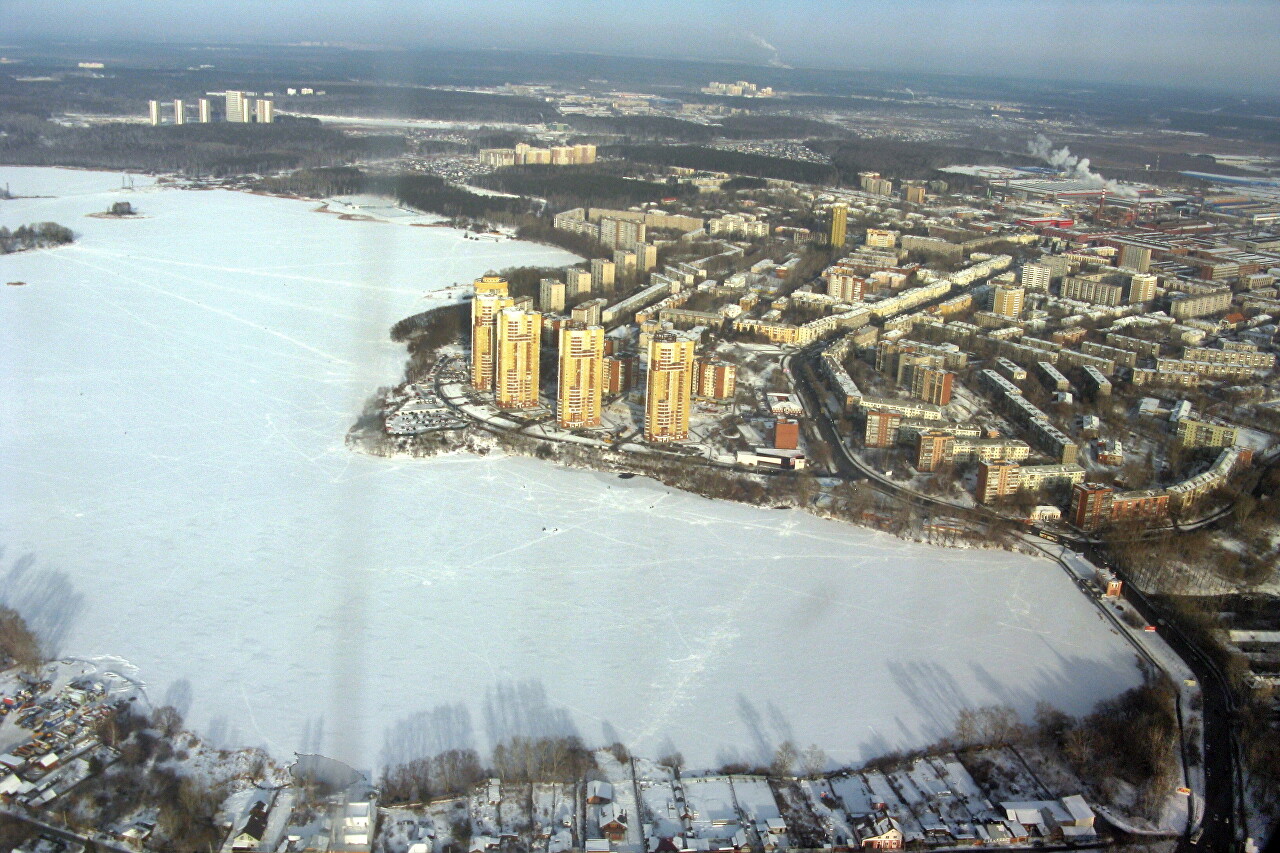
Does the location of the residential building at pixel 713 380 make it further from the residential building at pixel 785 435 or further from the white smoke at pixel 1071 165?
the white smoke at pixel 1071 165

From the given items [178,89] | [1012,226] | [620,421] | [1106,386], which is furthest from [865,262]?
[178,89]

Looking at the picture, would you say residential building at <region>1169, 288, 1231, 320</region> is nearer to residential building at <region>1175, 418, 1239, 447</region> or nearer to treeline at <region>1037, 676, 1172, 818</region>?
residential building at <region>1175, 418, 1239, 447</region>

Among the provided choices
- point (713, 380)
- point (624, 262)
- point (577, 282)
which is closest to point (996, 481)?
point (713, 380)

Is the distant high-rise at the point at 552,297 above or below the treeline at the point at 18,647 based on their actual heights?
above

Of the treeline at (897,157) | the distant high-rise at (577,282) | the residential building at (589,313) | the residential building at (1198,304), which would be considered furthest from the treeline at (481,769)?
the treeline at (897,157)

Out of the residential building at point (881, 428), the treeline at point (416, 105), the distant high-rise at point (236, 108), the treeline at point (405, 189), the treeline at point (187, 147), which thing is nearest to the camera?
the residential building at point (881, 428)

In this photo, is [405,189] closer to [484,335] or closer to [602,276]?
[602,276]

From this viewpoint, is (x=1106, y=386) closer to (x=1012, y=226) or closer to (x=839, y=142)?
(x=1012, y=226)
